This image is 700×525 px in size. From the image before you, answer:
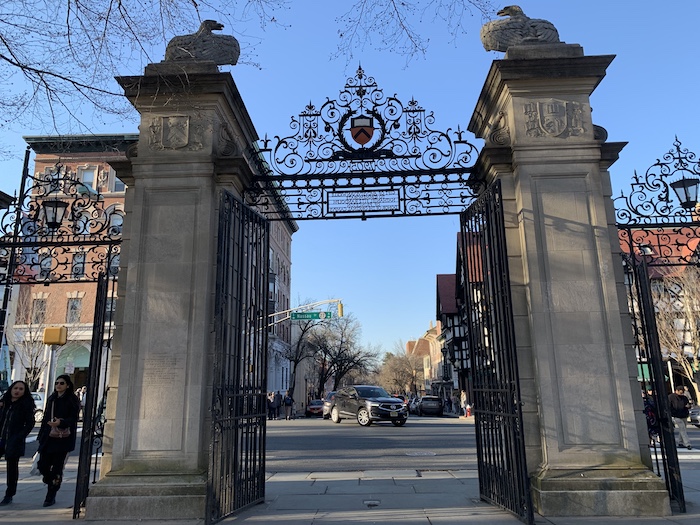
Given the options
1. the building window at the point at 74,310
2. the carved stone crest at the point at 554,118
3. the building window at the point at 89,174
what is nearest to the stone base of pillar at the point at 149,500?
the carved stone crest at the point at 554,118

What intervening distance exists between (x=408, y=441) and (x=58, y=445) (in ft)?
36.1

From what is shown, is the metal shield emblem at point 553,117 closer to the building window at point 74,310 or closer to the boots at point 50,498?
the boots at point 50,498

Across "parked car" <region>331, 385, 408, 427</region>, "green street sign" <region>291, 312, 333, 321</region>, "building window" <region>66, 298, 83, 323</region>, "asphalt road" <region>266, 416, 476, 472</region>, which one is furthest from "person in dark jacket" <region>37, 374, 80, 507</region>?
"building window" <region>66, 298, 83, 323</region>

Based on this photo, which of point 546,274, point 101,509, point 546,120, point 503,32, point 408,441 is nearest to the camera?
point 101,509

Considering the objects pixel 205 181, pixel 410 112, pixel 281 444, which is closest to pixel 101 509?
pixel 205 181

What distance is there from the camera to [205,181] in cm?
745

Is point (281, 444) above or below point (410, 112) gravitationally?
below

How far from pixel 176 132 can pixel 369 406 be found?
17.0m

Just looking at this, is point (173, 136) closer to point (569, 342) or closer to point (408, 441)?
point (569, 342)

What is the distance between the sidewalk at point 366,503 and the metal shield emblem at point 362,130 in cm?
516

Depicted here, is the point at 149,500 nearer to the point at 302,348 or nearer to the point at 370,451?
the point at 370,451

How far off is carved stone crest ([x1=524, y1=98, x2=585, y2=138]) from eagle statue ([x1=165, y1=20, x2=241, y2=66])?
4.33 m

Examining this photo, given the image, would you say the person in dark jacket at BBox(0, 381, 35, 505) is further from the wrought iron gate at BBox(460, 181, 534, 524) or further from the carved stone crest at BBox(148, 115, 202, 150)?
the wrought iron gate at BBox(460, 181, 534, 524)

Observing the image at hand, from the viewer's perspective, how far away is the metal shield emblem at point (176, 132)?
7.60 metres
